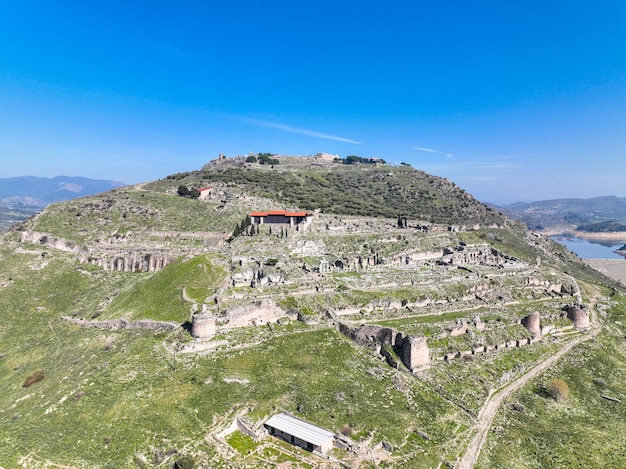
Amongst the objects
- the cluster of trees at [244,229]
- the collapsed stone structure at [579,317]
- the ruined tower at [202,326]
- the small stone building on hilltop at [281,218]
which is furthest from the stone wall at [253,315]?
the collapsed stone structure at [579,317]

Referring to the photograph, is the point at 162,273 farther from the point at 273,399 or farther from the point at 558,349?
the point at 558,349

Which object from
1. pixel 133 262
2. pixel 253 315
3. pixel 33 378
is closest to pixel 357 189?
pixel 133 262

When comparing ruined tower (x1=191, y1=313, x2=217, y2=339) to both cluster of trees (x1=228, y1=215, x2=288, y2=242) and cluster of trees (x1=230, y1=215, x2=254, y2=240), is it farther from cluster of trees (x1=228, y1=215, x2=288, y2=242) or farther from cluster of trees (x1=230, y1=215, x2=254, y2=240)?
cluster of trees (x1=230, y1=215, x2=254, y2=240)

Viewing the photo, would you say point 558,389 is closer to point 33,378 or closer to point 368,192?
point 33,378

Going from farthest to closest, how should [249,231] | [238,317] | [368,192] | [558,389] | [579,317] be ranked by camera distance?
[368,192] < [249,231] < [579,317] < [238,317] < [558,389]

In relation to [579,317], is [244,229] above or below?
above

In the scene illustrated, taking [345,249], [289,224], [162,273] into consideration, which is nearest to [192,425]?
[162,273]

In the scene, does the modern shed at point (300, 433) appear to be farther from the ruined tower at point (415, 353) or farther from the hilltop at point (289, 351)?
the ruined tower at point (415, 353)
